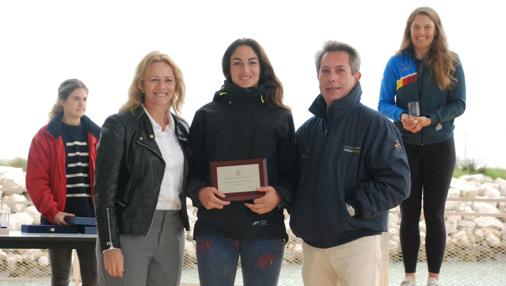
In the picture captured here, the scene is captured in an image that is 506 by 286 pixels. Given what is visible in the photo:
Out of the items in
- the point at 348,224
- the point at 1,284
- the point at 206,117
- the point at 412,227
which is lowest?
the point at 1,284

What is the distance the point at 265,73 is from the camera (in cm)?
318

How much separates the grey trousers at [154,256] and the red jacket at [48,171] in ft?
4.01

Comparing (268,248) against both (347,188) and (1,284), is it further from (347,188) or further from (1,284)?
(1,284)

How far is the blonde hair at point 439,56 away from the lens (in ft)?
12.6

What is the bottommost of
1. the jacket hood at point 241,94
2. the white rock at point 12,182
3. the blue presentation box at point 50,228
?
the white rock at point 12,182

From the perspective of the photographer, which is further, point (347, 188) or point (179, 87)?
point (179, 87)

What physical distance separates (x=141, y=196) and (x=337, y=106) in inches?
33.6

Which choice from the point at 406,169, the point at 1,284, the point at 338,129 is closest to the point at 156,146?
the point at 338,129

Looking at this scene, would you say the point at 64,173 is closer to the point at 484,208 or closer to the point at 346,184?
the point at 346,184

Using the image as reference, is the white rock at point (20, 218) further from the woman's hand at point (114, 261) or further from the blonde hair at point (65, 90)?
the woman's hand at point (114, 261)

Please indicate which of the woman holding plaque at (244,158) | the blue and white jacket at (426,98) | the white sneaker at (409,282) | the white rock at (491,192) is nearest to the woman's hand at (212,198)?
the woman holding plaque at (244,158)

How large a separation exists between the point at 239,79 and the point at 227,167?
15.8 inches

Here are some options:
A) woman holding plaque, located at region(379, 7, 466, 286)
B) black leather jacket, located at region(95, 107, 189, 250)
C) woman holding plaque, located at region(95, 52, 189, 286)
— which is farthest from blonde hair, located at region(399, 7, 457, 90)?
black leather jacket, located at region(95, 107, 189, 250)

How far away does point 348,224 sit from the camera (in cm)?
286
